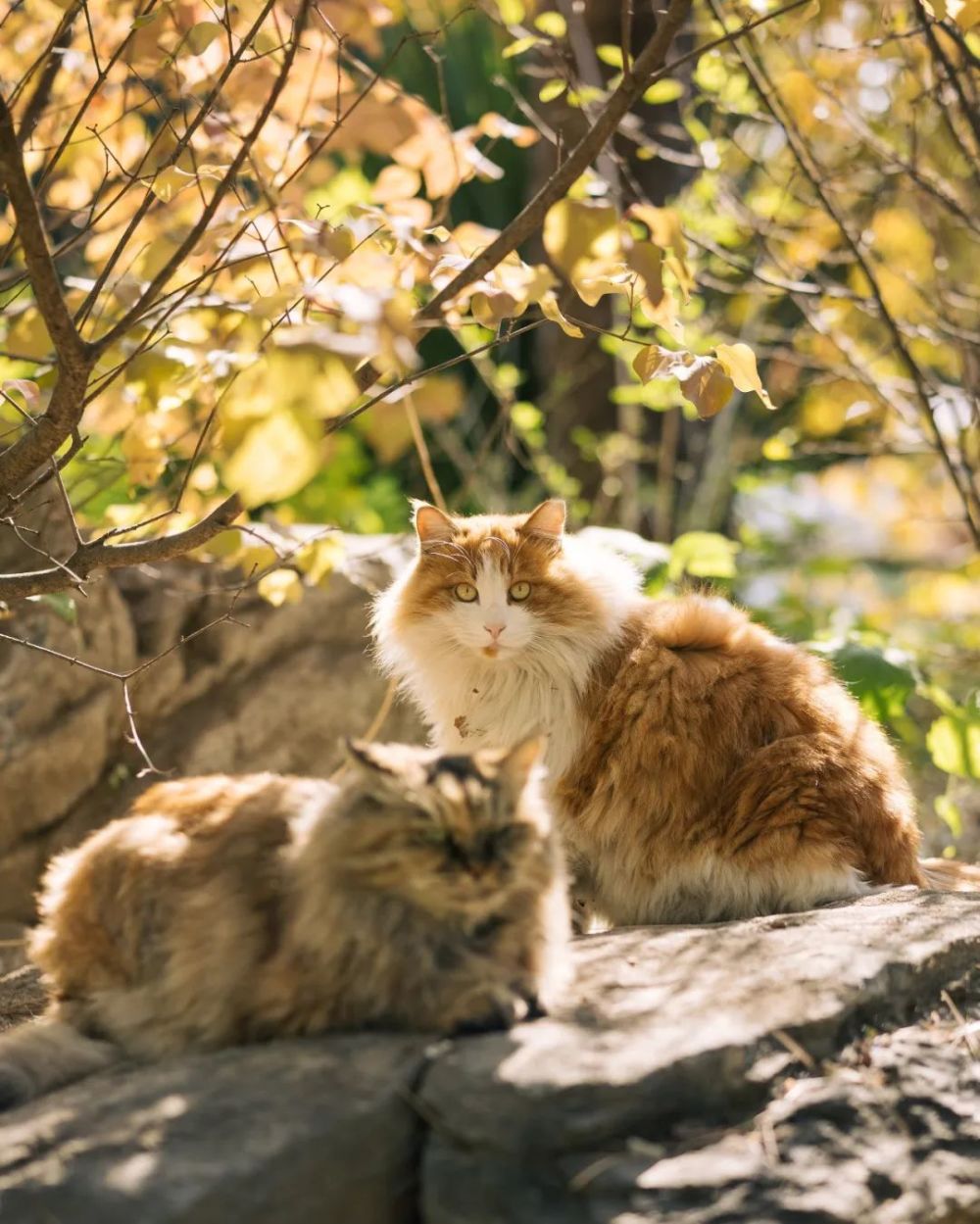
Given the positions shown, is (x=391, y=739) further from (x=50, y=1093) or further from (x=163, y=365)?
(x=50, y=1093)

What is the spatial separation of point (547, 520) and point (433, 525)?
0.31 m

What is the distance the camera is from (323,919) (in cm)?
213

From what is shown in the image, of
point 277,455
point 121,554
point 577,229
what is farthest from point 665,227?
point 121,554

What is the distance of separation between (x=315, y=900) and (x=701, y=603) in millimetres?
1572

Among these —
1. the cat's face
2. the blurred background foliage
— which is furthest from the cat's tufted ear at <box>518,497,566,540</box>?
the blurred background foliage

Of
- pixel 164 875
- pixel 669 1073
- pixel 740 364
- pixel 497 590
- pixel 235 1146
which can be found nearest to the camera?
pixel 235 1146

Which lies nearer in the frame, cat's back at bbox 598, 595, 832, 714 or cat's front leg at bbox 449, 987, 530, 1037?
cat's front leg at bbox 449, 987, 530, 1037

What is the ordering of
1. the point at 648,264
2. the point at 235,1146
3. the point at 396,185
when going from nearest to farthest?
1. the point at 235,1146
2. the point at 648,264
3. the point at 396,185

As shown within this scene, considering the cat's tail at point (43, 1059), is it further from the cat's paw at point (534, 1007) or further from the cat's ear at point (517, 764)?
the cat's ear at point (517, 764)

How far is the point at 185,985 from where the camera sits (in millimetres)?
2244

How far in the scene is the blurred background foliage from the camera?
8.06ft

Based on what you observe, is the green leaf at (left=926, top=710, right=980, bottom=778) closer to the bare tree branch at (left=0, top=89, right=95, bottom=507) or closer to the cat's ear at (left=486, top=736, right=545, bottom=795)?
the cat's ear at (left=486, top=736, right=545, bottom=795)

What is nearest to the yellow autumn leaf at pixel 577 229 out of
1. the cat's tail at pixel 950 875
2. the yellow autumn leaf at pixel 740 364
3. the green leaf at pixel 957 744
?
the yellow autumn leaf at pixel 740 364

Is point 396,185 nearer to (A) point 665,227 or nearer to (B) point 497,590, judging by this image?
(B) point 497,590
